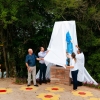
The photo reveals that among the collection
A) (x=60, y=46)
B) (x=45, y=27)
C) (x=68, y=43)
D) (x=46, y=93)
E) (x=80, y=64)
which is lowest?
(x=46, y=93)

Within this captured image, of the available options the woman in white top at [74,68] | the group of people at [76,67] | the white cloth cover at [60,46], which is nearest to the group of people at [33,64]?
the white cloth cover at [60,46]

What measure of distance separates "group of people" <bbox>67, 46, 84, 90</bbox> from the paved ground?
30 cm

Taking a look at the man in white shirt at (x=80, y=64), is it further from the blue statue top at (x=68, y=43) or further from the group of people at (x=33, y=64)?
the group of people at (x=33, y=64)

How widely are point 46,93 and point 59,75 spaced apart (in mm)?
1311

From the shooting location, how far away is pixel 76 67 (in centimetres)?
674

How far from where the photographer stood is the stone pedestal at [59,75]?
7495 mm

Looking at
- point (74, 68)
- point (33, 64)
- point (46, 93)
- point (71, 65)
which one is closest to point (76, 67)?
point (74, 68)

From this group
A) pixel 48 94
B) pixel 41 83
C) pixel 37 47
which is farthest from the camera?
pixel 37 47

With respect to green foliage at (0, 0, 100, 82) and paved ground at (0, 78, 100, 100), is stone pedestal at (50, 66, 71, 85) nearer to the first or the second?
paved ground at (0, 78, 100, 100)

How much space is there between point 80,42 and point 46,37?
5.13 ft

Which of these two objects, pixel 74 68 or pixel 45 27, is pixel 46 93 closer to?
pixel 74 68

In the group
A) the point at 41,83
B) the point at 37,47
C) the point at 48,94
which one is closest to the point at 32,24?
the point at 37,47

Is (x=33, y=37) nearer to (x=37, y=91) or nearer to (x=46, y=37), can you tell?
(x=46, y=37)

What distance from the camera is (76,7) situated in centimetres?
789
